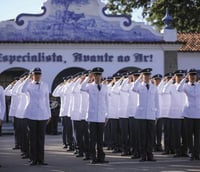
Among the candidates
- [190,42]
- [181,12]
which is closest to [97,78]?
[190,42]

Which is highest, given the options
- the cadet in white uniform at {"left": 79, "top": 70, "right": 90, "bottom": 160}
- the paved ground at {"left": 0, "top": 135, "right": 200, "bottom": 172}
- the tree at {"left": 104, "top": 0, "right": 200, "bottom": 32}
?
the tree at {"left": 104, "top": 0, "right": 200, "bottom": 32}

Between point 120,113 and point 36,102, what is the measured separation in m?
2.91

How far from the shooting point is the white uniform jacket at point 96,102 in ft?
44.3

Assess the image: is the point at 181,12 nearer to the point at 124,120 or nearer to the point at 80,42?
the point at 80,42

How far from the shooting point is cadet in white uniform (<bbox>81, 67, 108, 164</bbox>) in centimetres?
1352

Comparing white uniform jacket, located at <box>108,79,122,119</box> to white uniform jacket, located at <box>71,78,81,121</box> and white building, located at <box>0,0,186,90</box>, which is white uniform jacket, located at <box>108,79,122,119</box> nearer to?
white uniform jacket, located at <box>71,78,81,121</box>

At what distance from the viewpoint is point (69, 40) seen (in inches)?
1113

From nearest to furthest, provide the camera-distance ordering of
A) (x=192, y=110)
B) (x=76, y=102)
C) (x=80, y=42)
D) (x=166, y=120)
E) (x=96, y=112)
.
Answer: (x=96, y=112)
(x=192, y=110)
(x=76, y=102)
(x=166, y=120)
(x=80, y=42)

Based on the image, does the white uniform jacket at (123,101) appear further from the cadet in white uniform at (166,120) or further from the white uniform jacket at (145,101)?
the white uniform jacket at (145,101)

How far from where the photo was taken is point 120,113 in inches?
612

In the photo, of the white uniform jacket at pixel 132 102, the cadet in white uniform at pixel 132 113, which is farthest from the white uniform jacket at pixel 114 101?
the white uniform jacket at pixel 132 102

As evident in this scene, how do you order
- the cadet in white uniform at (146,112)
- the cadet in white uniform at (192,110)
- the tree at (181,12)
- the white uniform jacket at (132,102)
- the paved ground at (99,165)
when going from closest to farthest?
the paved ground at (99,165) → the cadet in white uniform at (146,112) → the cadet in white uniform at (192,110) → the white uniform jacket at (132,102) → the tree at (181,12)

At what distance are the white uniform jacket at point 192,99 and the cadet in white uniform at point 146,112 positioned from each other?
32.0 inches

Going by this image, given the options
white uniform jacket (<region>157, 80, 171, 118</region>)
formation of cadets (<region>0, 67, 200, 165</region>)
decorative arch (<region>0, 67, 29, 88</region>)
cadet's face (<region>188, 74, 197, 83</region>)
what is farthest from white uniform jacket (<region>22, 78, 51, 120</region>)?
decorative arch (<region>0, 67, 29, 88</region>)
